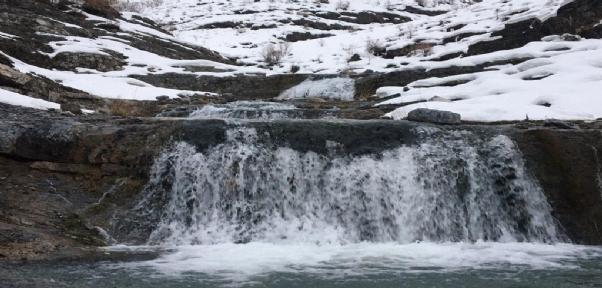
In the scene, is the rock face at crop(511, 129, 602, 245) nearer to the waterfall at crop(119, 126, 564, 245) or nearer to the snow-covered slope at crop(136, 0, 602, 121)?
the waterfall at crop(119, 126, 564, 245)

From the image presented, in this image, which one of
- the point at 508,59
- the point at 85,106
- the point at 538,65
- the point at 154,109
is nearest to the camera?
the point at 85,106

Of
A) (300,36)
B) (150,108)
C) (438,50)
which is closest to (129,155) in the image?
(150,108)

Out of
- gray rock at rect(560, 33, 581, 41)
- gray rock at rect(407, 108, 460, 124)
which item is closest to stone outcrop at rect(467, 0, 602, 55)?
gray rock at rect(560, 33, 581, 41)

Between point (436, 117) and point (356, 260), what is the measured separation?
13.9ft

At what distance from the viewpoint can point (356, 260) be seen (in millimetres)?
5309

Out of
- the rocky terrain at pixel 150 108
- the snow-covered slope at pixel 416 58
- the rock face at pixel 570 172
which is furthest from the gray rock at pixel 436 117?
the rock face at pixel 570 172

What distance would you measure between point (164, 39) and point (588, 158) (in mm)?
17252

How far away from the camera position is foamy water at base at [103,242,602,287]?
4.56m

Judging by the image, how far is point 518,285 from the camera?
4.09 meters

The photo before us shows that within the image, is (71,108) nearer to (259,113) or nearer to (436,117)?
(259,113)

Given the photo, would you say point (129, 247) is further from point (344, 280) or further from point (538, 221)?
point (538, 221)

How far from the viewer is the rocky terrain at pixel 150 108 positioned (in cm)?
653

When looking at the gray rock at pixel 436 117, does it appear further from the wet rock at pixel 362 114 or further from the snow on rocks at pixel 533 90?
the wet rock at pixel 362 114

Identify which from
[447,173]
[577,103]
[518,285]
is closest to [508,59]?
[577,103]
